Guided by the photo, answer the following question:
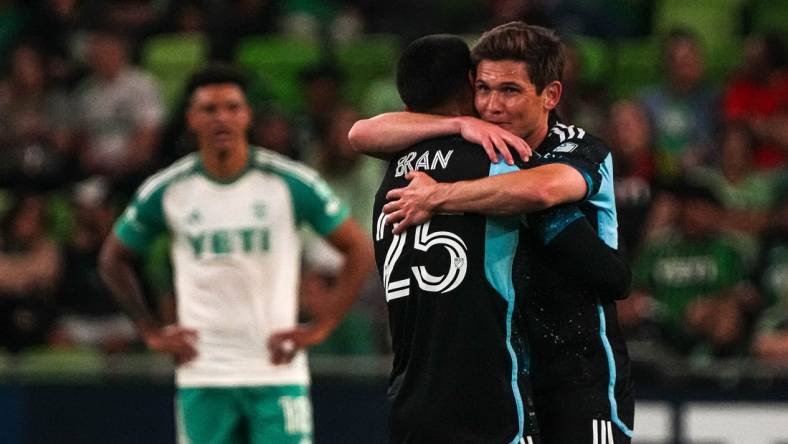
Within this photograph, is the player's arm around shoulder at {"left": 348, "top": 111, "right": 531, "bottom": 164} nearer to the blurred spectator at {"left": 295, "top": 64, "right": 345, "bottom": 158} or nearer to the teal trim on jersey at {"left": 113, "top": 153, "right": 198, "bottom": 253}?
the teal trim on jersey at {"left": 113, "top": 153, "right": 198, "bottom": 253}

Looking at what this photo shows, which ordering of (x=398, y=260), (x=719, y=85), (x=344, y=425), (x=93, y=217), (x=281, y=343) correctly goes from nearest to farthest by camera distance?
(x=398, y=260), (x=281, y=343), (x=344, y=425), (x=93, y=217), (x=719, y=85)

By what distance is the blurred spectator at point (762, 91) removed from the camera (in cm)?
1112

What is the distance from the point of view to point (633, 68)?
12.3 m

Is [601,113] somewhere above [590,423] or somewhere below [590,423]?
above

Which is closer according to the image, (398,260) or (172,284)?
(398,260)

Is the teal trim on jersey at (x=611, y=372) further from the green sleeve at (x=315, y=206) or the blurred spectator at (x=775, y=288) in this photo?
the blurred spectator at (x=775, y=288)

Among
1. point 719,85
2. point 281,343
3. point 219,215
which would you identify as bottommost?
point 281,343

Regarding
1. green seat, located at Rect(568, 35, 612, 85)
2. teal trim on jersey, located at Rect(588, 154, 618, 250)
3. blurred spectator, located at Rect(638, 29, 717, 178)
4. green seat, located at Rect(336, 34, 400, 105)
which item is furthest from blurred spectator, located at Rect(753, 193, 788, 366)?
teal trim on jersey, located at Rect(588, 154, 618, 250)

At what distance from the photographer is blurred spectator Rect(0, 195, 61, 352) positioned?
9.77 metres

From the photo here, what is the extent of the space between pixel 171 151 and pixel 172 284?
1754 millimetres

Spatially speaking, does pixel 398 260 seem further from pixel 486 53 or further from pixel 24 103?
pixel 24 103

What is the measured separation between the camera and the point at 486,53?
4773mm

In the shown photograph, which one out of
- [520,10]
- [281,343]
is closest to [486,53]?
[281,343]

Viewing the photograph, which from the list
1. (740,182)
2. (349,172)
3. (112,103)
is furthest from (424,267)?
(112,103)
